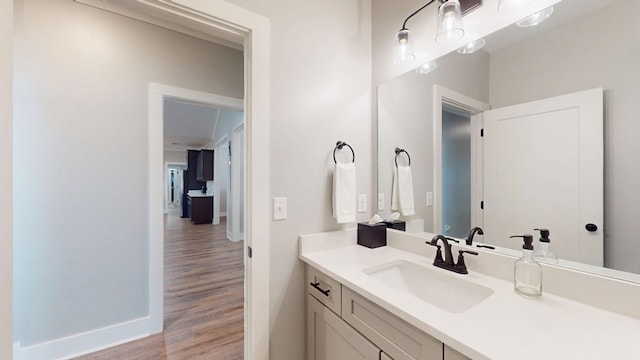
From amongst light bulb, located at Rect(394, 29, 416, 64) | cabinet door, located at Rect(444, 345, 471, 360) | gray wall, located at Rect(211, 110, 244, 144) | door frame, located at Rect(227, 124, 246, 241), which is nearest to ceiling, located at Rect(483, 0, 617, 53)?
light bulb, located at Rect(394, 29, 416, 64)

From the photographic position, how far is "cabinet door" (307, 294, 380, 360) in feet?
3.11

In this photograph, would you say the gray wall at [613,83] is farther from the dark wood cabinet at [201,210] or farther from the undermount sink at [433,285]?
the dark wood cabinet at [201,210]

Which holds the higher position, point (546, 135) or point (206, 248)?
point (546, 135)

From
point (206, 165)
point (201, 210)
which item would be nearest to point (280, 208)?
point (201, 210)

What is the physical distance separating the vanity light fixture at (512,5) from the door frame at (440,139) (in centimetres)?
36

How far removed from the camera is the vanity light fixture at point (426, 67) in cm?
133

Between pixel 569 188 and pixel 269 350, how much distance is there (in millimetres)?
1517

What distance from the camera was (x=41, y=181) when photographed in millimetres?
1704

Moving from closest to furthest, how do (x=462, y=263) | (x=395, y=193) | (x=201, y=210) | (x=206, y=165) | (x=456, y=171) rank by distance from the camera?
(x=462, y=263) < (x=456, y=171) < (x=395, y=193) < (x=201, y=210) < (x=206, y=165)

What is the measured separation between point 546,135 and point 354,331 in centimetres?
110

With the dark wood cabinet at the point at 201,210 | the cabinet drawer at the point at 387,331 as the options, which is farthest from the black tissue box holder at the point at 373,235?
the dark wood cabinet at the point at 201,210

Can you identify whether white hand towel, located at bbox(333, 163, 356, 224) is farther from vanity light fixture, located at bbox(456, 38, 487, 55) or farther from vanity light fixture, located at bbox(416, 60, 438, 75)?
vanity light fixture, located at bbox(456, 38, 487, 55)

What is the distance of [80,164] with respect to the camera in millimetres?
1831

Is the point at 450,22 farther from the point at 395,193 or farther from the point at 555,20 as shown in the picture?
the point at 395,193
